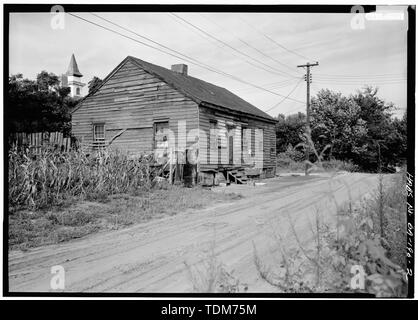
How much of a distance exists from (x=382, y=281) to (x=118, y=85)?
1458 cm

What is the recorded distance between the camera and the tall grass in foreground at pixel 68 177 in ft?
21.3

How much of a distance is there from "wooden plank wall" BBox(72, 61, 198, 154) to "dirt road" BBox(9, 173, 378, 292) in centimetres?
797

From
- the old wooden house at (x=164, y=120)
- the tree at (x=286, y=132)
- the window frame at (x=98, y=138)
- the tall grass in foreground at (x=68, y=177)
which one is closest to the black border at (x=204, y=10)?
the tall grass in foreground at (x=68, y=177)

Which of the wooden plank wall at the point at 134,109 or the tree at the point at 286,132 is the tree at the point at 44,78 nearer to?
the wooden plank wall at the point at 134,109

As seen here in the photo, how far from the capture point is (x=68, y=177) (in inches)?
305

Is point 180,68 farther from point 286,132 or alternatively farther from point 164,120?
point 286,132

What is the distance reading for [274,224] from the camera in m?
5.58

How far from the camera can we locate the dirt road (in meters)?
3.11

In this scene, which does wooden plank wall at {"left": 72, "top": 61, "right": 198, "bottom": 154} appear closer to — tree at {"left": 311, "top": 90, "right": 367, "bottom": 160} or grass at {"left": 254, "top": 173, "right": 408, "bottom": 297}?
tree at {"left": 311, "top": 90, "right": 367, "bottom": 160}

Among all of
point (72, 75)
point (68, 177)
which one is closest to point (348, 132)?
point (72, 75)

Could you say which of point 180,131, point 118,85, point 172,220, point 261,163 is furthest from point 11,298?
point 261,163

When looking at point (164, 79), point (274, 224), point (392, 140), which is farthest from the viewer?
point (164, 79)

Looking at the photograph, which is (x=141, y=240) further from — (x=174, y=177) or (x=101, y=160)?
(x=174, y=177)
